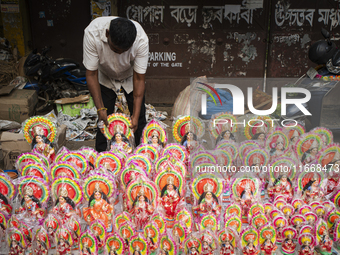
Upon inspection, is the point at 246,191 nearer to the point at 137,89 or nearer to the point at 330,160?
the point at 330,160

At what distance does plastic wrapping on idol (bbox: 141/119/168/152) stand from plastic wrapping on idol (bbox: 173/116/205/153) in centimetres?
10

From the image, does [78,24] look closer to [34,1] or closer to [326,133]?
[34,1]

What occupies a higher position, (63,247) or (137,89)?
(137,89)

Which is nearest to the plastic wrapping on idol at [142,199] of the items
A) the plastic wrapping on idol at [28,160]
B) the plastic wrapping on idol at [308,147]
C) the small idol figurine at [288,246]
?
the plastic wrapping on idol at [28,160]

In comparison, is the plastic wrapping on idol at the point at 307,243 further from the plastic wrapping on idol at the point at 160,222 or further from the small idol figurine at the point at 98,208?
the small idol figurine at the point at 98,208

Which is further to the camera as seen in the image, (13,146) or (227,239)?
(13,146)

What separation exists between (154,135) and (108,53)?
0.77 m

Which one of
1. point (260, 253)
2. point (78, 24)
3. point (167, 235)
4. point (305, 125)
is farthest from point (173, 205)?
point (78, 24)

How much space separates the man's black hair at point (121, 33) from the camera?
195 centimetres

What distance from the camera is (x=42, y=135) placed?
2.25 meters

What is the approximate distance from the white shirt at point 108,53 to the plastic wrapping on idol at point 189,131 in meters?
0.53

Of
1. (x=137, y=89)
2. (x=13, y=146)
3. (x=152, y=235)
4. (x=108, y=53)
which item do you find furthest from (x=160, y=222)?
(x=13, y=146)

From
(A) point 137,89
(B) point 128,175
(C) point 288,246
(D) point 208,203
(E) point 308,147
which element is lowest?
(C) point 288,246

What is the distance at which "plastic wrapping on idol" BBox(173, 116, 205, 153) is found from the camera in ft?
6.97
